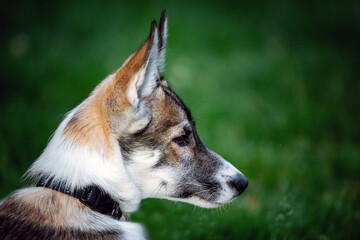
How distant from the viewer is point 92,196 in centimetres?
212

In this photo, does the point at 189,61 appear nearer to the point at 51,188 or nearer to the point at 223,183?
the point at 223,183

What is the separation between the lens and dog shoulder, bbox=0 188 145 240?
6.68 ft

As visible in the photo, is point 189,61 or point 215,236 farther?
point 189,61

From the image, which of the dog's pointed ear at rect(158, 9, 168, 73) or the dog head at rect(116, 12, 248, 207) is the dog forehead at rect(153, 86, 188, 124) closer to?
the dog head at rect(116, 12, 248, 207)

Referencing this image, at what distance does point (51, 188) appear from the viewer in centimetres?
219

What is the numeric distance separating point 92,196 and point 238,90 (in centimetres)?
445

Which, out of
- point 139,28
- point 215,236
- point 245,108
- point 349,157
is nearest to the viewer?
point 215,236

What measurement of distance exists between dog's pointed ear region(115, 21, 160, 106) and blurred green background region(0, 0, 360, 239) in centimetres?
155

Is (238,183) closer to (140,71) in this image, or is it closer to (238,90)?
(140,71)

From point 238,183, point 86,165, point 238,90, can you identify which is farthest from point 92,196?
point 238,90

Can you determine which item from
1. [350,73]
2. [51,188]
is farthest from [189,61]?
[51,188]

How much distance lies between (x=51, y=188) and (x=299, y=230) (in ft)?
7.62

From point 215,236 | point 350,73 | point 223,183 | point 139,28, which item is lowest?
point 215,236

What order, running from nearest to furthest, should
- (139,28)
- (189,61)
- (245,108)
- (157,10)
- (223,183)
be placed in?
1. (223,183)
2. (245,108)
3. (189,61)
4. (139,28)
5. (157,10)
